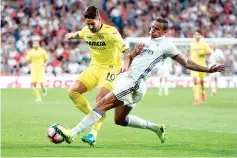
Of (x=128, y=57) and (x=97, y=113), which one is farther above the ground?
(x=128, y=57)

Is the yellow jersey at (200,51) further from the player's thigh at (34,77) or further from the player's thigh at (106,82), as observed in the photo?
Result: the player's thigh at (106,82)

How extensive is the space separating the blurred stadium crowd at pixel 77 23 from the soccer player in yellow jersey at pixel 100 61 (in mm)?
21878

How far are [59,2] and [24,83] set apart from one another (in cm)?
630

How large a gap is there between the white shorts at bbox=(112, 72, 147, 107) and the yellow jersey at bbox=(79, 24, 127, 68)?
2.79 ft

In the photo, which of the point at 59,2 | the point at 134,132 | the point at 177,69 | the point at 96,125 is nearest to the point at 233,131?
the point at 134,132

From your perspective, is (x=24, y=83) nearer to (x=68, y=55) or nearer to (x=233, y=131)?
(x=68, y=55)

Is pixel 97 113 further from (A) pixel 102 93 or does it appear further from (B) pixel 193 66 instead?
(B) pixel 193 66

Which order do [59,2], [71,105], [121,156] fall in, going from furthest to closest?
1. [59,2]
2. [71,105]
3. [121,156]

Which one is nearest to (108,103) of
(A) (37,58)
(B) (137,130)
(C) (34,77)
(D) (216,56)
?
(B) (137,130)

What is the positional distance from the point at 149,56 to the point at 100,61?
58.0 inches

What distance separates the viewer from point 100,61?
13.9m

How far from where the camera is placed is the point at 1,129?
1645cm

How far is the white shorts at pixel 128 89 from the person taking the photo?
1247 centimetres

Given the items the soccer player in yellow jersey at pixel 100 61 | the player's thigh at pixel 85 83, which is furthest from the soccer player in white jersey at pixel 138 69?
the player's thigh at pixel 85 83
